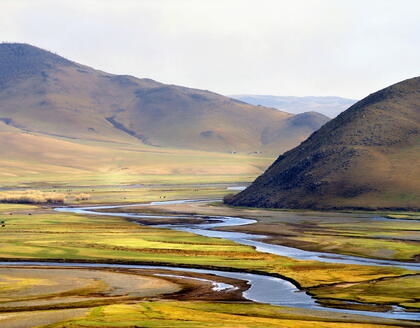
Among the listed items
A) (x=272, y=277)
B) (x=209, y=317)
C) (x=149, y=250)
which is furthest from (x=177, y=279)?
(x=149, y=250)

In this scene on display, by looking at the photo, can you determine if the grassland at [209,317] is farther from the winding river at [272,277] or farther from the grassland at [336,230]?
the grassland at [336,230]

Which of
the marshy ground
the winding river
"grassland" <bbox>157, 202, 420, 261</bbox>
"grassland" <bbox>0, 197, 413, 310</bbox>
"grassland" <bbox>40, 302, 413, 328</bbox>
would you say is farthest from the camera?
"grassland" <bbox>157, 202, 420, 261</bbox>

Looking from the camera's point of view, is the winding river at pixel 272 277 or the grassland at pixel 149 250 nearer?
the winding river at pixel 272 277

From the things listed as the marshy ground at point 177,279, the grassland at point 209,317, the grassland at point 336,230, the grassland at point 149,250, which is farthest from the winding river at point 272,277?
the grassland at point 336,230

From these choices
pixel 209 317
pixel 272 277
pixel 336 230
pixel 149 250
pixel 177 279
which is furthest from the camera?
pixel 336 230

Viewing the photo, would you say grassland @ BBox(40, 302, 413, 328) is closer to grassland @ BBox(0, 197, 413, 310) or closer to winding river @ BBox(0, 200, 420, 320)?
winding river @ BBox(0, 200, 420, 320)

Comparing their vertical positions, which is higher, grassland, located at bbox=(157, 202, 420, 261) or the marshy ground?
grassland, located at bbox=(157, 202, 420, 261)

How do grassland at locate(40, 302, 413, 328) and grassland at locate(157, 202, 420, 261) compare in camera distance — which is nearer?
grassland at locate(40, 302, 413, 328)

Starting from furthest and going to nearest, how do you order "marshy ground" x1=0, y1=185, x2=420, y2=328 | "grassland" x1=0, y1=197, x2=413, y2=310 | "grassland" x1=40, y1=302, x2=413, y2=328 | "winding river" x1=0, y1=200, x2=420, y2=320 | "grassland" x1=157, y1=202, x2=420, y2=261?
"grassland" x1=157, y1=202, x2=420, y2=261
"grassland" x1=0, y1=197, x2=413, y2=310
"winding river" x1=0, y1=200, x2=420, y2=320
"marshy ground" x1=0, y1=185, x2=420, y2=328
"grassland" x1=40, y1=302, x2=413, y2=328

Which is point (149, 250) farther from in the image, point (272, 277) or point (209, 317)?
point (209, 317)

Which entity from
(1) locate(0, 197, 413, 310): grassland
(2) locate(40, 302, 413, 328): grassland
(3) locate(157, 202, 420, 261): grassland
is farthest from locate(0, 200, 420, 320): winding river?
(3) locate(157, 202, 420, 261): grassland

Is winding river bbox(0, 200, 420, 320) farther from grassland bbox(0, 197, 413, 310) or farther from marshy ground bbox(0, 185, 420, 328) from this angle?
grassland bbox(0, 197, 413, 310)

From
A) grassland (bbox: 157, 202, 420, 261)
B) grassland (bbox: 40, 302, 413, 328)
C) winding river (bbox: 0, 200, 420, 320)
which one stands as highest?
grassland (bbox: 157, 202, 420, 261)

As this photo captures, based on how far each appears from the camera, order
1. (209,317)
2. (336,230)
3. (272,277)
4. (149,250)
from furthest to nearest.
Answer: (336,230)
(149,250)
(272,277)
(209,317)
